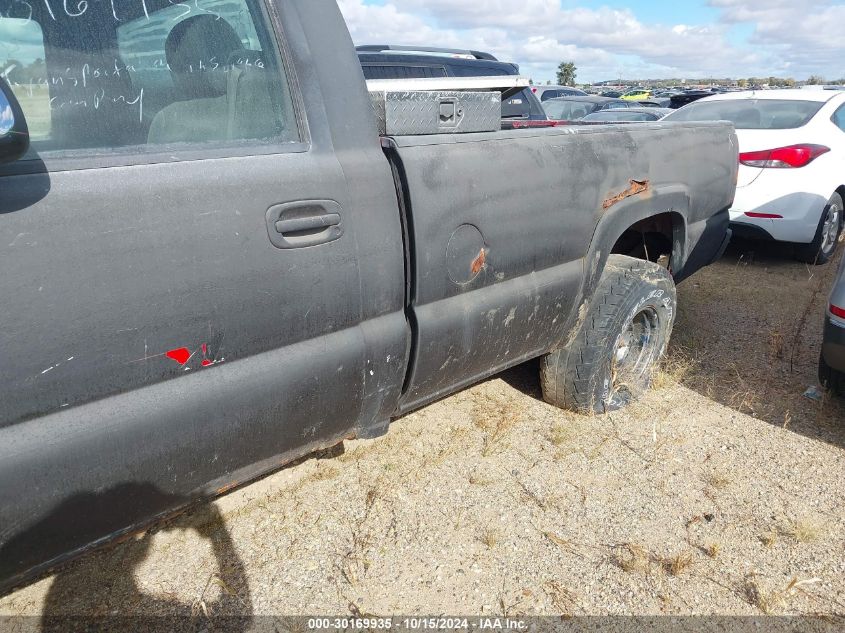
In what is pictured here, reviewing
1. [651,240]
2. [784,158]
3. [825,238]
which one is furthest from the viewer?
[825,238]

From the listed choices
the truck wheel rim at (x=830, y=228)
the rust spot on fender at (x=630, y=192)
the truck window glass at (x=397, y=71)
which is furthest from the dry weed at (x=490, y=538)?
the truck wheel rim at (x=830, y=228)

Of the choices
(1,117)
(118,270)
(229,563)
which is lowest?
(229,563)

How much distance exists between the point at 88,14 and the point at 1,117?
0.49m

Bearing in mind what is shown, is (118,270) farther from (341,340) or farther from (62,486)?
(341,340)

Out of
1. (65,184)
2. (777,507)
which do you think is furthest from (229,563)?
(777,507)

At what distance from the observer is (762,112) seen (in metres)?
6.39

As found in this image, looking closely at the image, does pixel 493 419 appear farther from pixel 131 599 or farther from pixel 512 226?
pixel 131 599

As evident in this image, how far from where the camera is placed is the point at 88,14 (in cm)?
160

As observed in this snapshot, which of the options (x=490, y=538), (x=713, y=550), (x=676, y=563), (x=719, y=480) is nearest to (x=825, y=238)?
(x=719, y=480)

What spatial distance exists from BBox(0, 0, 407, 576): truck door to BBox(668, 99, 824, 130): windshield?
205 inches

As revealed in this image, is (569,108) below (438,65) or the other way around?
below

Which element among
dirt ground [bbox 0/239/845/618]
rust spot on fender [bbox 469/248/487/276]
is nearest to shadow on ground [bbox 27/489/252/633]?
dirt ground [bbox 0/239/845/618]

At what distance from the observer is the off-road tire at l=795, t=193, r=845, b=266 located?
19.5 ft

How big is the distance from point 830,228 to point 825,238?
141 mm
